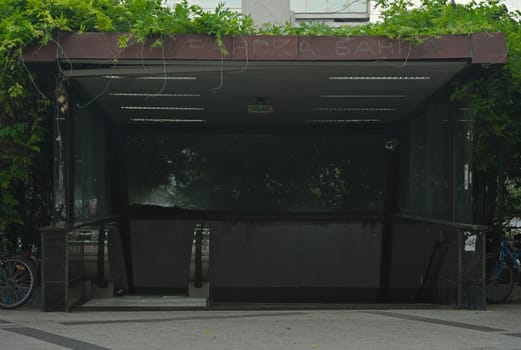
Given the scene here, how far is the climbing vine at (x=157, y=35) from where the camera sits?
9.70m

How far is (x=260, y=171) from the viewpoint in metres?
17.4

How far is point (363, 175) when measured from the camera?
56.5 feet

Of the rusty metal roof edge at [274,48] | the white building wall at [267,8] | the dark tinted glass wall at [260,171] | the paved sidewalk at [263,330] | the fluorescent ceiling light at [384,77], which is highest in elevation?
the white building wall at [267,8]

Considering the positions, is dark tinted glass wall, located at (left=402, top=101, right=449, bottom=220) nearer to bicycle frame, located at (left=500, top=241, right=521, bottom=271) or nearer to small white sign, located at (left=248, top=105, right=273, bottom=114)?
bicycle frame, located at (left=500, top=241, right=521, bottom=271)

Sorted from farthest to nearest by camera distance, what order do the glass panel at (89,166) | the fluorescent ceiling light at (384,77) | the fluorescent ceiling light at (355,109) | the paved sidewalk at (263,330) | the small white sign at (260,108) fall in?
the fluorescent ceiling light at (355,109) → the small white sign at (260,108) → the glass panel at (89,166) → the fluorescent ceiling light at (384,77) → the paved sidewalk at (263,330)

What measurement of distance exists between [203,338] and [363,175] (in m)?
9.80

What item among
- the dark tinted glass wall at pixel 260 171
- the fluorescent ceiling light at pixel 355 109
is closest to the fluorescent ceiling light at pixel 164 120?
the dark tinted glass wall at pixel 260 171

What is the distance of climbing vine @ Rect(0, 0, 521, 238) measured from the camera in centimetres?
970

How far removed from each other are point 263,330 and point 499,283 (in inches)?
194

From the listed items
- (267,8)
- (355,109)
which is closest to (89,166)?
(355,109)

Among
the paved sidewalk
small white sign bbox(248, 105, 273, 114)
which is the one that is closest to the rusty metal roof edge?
the paved sidewalk

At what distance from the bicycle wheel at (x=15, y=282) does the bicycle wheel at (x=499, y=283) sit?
631cm

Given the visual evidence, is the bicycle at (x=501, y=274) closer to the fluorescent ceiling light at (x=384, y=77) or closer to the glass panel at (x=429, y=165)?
the glass panel at (x=429, y=165)

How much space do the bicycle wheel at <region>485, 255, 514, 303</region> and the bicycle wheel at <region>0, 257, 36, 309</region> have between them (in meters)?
6.31
